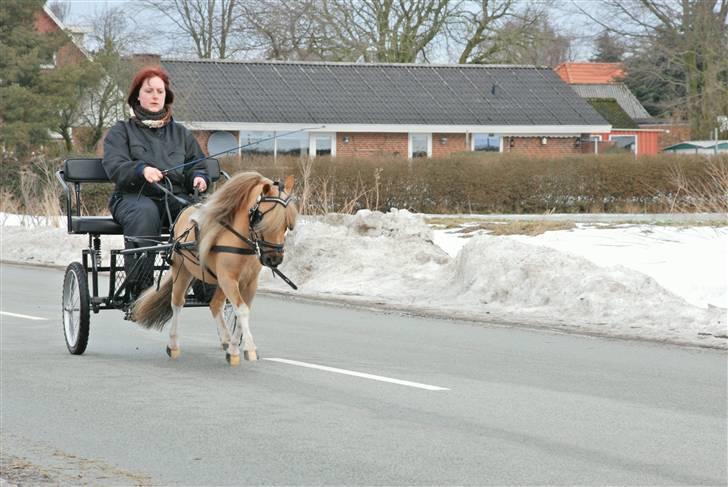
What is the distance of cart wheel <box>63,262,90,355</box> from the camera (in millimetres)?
11164

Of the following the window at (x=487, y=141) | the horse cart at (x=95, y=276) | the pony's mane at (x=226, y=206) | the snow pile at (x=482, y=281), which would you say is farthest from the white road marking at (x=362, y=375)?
the window at (x=487, y=141)

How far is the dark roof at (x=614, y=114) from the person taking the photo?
72625 mm

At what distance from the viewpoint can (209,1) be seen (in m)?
70.9

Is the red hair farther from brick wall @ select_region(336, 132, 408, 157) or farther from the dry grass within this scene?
brick wall @ select_region(336, 132, 408, 157)

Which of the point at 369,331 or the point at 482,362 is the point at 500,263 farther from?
the point at 482,362

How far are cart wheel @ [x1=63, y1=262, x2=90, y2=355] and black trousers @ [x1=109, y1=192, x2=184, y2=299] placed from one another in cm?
41

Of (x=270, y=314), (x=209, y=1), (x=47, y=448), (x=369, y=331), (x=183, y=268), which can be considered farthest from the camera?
(x=209, y=1)

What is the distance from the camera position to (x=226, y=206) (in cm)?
998

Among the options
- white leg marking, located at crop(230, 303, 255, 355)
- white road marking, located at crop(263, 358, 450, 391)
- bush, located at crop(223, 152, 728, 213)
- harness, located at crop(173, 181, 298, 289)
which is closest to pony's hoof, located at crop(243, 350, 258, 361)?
white leg marking, located at crop(230, 303, 255, 355)

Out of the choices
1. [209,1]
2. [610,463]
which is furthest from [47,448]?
[209,1]

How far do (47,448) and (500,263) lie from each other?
9.10m

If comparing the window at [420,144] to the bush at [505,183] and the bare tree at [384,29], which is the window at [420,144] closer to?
the bare tree at [384,29]

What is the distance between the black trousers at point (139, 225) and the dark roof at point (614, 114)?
6243cm

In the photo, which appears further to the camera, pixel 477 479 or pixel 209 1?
pixel 209 1
